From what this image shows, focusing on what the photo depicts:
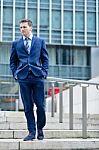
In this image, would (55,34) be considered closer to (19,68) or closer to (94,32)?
(94,32)

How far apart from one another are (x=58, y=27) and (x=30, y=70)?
38.9 meters

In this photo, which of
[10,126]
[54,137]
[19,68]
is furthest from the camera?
[10,126]

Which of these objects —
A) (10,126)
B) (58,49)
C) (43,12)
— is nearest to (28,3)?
(43,12)

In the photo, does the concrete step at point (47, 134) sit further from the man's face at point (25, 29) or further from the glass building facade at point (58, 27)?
the glass building facade at point (58, 27)

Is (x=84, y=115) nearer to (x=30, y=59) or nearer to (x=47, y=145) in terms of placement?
(x=47, y=145)

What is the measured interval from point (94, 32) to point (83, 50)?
96.8 inches

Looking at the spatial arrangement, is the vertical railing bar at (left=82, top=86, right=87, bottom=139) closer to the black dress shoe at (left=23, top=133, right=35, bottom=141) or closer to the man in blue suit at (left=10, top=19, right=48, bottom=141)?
the man in blue suit at (left=10, top=19, right=48, bottom=141)

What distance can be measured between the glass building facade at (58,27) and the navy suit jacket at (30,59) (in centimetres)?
3770

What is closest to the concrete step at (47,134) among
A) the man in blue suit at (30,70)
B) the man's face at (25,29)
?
the man in blue suit at (30,70)

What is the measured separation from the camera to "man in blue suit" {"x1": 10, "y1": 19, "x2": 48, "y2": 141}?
6094mm

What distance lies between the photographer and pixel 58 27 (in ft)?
147

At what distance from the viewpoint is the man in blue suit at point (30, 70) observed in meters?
6.09

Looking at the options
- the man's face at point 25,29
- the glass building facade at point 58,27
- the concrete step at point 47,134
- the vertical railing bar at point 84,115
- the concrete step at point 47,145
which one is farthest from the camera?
the glass building facade at point 58,27

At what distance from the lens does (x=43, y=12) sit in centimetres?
4462
